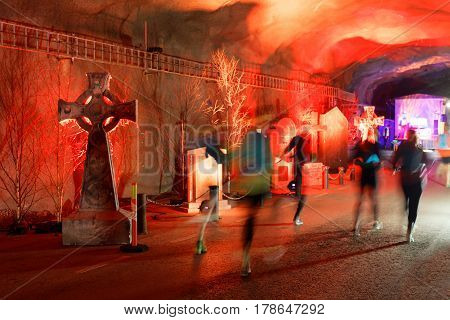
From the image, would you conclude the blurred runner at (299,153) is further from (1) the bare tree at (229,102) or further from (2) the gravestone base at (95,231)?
(1) the bare tree at (229,102)

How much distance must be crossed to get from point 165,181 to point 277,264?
10.3 metres

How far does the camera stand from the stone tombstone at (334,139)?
23.0 meters

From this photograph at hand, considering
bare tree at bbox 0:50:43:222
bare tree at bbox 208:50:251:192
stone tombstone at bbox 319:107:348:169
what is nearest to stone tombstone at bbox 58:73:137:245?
bare tree at bbox 0:50:43:222

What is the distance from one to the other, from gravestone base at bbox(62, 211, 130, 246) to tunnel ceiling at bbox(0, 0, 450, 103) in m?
6.18

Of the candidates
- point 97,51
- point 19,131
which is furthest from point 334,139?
point 19,131

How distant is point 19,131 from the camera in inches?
436

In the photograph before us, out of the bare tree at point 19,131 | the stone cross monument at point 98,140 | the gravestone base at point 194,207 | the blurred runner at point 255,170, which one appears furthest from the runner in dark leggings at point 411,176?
the bare tree at point 19,131

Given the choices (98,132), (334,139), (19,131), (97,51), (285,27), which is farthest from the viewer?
(334,139)

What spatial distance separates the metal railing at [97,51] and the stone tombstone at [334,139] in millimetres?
3815

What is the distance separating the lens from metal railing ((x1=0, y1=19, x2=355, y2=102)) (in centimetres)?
1140

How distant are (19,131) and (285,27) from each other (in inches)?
568

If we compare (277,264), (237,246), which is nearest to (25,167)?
(237,246)

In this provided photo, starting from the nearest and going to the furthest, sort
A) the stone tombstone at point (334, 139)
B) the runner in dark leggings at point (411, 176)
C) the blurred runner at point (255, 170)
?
the blurred runner at point (255, 170) < the runner in dark leggings at point (411, 176) < the stone tombstone at point (334, 139)

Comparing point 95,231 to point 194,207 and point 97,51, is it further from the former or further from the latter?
point 97,51
